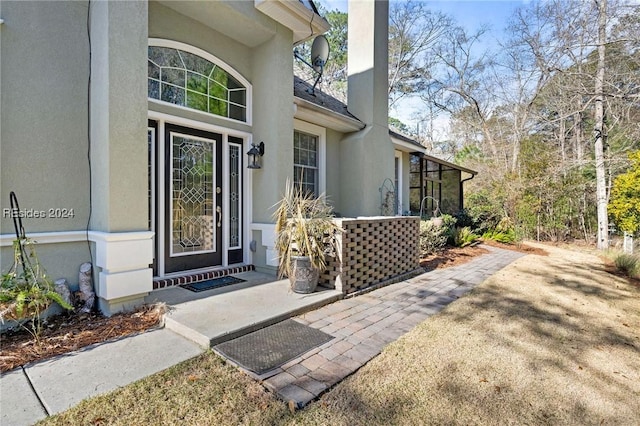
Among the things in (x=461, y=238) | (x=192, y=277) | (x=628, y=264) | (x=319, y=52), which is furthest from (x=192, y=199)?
(x=628, y=264)

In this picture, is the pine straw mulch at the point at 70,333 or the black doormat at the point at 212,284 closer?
the pine straw mulch at the point at 70,333

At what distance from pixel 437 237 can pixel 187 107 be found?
24.5ft

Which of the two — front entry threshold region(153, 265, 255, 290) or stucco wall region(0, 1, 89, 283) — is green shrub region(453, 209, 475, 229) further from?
stucco wall region(0, 1, 89, 283)

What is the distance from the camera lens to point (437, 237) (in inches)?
368

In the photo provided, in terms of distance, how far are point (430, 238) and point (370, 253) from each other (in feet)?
13.8

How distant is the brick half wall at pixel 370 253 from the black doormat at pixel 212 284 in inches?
59.0

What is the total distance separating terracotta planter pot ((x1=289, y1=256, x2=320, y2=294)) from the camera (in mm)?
4684

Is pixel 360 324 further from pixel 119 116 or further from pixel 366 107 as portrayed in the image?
pixel 366 107

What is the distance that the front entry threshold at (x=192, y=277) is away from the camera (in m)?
4.79

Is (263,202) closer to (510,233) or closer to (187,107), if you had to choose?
(187,107)

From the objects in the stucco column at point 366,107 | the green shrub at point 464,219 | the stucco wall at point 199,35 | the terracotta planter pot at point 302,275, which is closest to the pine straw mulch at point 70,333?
the terracotta planter pot at point 302,275

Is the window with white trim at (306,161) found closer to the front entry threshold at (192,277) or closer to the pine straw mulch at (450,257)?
the front entry threshold at (192,277)

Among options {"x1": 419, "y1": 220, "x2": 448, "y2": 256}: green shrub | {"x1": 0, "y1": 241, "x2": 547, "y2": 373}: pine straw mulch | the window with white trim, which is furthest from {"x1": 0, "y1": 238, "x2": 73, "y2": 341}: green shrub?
{"x1": 419, "y1": 220, "x2": 448, "y2": 256}: green shrub

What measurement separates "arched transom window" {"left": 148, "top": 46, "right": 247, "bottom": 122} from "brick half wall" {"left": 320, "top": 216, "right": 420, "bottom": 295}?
10.0 feet
